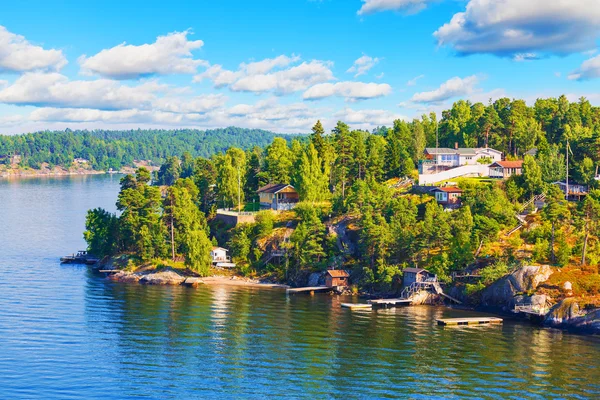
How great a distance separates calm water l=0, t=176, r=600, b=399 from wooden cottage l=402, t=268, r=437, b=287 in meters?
5.47

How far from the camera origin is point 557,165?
110m

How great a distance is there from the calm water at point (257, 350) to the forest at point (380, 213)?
1038 centimetres

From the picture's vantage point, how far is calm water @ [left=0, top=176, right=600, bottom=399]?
5428 centimetres

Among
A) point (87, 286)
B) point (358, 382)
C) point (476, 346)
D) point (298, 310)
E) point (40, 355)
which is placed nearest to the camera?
point (358, 382)

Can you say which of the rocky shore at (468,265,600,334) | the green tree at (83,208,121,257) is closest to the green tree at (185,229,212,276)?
the green tree at (83,208,121,257)

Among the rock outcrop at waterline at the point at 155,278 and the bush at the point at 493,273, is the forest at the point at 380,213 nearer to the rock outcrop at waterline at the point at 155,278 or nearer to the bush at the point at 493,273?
the bush at the point at 493,273

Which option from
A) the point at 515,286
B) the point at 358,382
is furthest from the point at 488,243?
the point at 358,382

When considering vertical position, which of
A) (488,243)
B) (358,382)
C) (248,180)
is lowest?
(358,382)

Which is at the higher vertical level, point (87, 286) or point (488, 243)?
point (488, 243)

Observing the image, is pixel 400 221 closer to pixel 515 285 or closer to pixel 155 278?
pixel 515 285

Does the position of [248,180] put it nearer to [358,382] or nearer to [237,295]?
[237,295]

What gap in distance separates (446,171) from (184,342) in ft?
242

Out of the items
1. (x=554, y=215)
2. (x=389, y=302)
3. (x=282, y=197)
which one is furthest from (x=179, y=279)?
(x=554, y=215)

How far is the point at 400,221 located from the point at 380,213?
4.19 metres
